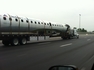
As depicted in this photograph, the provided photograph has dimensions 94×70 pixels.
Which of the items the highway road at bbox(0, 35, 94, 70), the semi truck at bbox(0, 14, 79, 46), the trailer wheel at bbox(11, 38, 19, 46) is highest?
the semi truck at bbox(0, 14, 79, 46)

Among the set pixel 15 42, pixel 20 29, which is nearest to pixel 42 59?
pixel 15 42

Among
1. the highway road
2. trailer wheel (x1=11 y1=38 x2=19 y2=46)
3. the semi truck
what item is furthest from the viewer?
trailer wheel (x1=11 y1=38 x2=19 y2=46)

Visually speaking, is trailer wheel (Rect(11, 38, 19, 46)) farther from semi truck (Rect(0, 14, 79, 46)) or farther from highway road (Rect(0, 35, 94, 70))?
highway road (Rect(0, 35, 94, 70))

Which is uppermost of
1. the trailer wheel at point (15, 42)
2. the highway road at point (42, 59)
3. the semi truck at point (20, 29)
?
the semi truck at point (20, 29)

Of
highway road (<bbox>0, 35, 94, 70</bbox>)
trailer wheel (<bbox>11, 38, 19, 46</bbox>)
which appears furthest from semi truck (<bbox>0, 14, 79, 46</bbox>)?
highway road (<bbox>0, 35, 94, 70</bbox>)

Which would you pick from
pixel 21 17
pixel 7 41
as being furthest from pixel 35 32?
pixel 7 41

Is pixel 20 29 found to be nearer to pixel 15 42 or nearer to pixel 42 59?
pixel 15 42

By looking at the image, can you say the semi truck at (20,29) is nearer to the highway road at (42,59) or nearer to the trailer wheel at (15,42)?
the trailer wheel at (15,42)

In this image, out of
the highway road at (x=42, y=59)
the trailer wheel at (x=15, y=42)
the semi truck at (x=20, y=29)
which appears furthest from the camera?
the trailer wheel at (x=15, y=42)

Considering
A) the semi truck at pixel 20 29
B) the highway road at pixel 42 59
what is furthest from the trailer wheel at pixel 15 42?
the highway road at pixel 42 59

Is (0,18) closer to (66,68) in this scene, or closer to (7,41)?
(7,41)

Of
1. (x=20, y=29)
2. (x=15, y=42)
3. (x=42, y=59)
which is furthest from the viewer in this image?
(x=20, y=29)

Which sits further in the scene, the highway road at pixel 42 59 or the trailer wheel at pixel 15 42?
the trailer wheel at pixel 15 42

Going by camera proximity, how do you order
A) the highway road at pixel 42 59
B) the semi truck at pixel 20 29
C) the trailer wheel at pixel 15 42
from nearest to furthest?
the highway road at pixel 42 59 < the semi truck at pixel 20 29 < the trailer wheel at pixel 15 42
